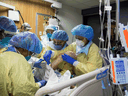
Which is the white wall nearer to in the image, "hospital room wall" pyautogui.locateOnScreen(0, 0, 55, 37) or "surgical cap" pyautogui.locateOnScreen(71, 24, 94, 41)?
"hospital room wall" pyautogui.locateOnScreen(0, 0, 55, 37)

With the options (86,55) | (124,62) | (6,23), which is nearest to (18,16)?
(6,23)

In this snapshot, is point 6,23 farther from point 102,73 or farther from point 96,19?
point 96,19

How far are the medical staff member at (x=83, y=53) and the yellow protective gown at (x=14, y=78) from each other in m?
0.58

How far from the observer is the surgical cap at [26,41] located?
113 centimetres

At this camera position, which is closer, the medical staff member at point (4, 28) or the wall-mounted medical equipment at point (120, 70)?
the wall-mounted medical equipment at point (120, 70)

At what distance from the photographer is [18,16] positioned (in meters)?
2.49

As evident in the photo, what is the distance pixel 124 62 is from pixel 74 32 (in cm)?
A: 104

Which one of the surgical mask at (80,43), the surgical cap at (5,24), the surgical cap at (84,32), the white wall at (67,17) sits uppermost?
the white wall at (67,17)

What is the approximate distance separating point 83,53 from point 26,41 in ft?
2.58

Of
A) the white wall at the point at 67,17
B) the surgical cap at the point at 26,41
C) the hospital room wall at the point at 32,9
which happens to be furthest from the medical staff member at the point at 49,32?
the surgical cap at the point at 26,41

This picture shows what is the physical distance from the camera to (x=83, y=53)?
1.55m

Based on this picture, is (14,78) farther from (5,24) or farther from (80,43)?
(80,43)

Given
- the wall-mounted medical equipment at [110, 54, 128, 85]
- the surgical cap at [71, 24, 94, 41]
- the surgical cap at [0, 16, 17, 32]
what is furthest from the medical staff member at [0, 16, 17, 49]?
the wall-mounted medical equipment at [110, 54, 128, 85]

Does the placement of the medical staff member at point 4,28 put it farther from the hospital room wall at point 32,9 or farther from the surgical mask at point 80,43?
the hospital room wall at point 32,9
